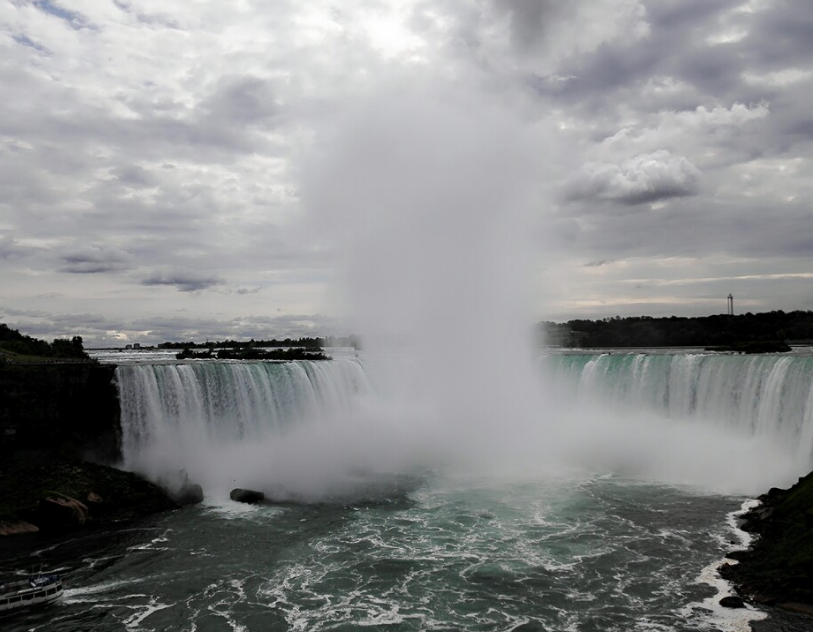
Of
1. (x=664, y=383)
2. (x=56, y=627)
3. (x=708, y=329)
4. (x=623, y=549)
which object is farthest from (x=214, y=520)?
(x=708, y=329)

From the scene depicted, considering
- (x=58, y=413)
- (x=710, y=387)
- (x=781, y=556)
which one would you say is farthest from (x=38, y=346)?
(x=781, y=556)

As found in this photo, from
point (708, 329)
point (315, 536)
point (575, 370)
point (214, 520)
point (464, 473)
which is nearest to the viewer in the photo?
point (315, 536)

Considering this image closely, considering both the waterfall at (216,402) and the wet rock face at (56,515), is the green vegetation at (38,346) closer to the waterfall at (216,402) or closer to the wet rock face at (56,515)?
the waterfall at (216,402)

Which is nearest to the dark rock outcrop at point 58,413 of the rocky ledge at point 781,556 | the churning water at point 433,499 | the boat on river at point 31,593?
the churning water at point 433,499

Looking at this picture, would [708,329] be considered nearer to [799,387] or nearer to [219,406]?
[799,387]

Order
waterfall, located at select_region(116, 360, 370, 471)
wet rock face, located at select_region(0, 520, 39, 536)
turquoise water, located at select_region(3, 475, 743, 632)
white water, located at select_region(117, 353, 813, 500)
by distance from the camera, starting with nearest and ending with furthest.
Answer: turquoise water, located at select_region(3, 475, 743, 632) < wet rock face, located at select_region(0, 520, 39, 536) < white water, located at select_region(117, 353, 813, 500) < waterfall, located at select_region(116, 360, 370, 471)

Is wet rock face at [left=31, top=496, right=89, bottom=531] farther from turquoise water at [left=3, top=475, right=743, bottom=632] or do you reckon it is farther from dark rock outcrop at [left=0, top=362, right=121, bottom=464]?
dark rock outcrop at [left=0, top=362, right=121, bottom=464]

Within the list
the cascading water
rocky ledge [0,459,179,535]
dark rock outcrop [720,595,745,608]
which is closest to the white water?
the cascading water

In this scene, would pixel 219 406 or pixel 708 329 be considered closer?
pixel 219 406
